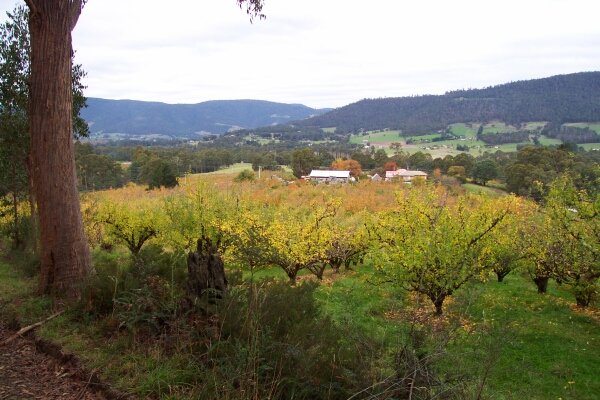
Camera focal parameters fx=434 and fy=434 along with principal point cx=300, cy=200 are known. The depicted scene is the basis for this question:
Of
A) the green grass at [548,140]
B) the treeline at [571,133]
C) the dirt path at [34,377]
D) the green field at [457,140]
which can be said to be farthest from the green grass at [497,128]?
the dirt path at [34,377]

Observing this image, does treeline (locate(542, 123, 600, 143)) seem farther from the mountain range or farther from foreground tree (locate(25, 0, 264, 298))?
foreground tree (locate(25, 0, 264, 298))

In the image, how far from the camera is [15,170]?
12383mm

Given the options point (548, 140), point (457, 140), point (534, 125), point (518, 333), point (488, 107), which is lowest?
point (548, 140)

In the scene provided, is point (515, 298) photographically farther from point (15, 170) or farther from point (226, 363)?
point (15, 170)

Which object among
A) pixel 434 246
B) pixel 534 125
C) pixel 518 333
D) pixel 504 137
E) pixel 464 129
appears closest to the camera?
pixel 518 333

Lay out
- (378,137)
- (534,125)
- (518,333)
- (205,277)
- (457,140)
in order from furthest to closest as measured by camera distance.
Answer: (378,137) < (534,125) < (457,140) < (518,333) < (205,277)

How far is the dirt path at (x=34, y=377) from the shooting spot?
3635 millimetres

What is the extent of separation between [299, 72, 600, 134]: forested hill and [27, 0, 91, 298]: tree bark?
13258 cm

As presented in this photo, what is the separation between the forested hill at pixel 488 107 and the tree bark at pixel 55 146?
133 metres

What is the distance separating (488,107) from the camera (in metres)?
139

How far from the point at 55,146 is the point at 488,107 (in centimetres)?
15024

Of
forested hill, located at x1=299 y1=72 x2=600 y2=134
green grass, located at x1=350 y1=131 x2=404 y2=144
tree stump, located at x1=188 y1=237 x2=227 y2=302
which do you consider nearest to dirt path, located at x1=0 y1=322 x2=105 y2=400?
tree stump, located at x1=188 y1=237 x2=227 y2=302

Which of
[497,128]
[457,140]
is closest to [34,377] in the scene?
[457,140]

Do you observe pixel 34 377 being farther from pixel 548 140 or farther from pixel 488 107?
pixel 488 107
